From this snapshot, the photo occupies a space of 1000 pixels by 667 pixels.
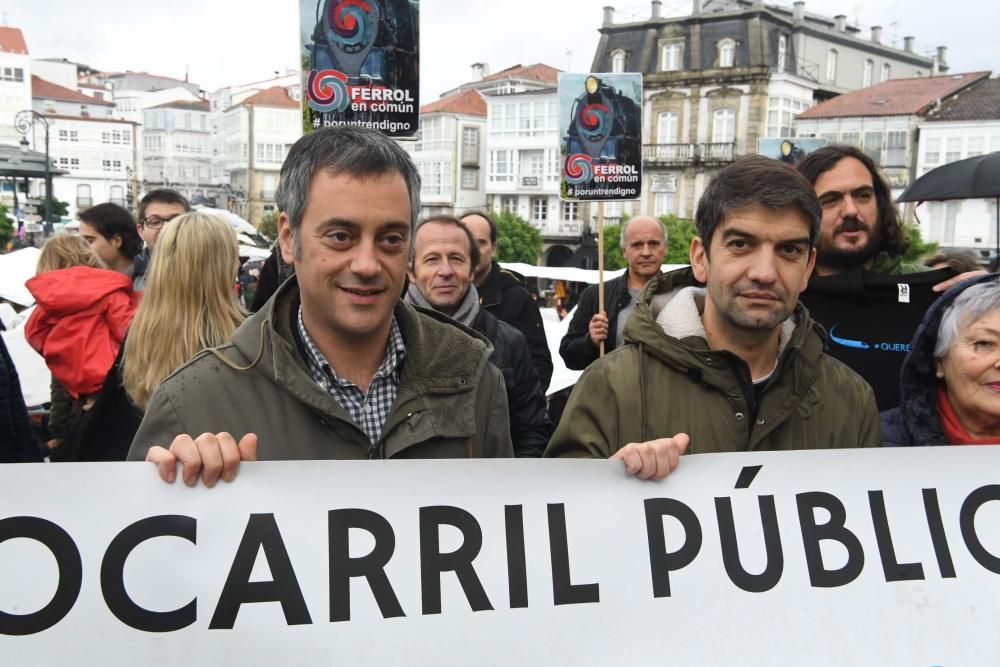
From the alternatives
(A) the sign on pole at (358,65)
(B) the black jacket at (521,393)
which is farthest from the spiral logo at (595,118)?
(B) the black jacket at (521,393)

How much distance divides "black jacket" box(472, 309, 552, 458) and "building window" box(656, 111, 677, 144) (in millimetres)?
52736

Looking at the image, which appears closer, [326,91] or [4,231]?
[326,91]

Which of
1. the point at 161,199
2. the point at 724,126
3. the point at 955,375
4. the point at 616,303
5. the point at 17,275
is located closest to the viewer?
the point at 955,375

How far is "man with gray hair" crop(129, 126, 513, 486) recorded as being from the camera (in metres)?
2.28

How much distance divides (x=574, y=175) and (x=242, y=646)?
199 inches

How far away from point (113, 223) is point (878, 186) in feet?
14.2

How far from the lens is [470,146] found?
64.8 m

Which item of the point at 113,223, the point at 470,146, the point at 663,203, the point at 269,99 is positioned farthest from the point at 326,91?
the point at 269,99

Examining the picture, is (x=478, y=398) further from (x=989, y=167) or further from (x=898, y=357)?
(x=989, y=167)

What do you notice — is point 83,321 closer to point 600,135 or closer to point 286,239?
point 286,239

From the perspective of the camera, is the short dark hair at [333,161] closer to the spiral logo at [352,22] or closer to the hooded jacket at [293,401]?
the hooded jacket at [293,401]

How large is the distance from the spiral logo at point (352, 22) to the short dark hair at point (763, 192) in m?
2.69

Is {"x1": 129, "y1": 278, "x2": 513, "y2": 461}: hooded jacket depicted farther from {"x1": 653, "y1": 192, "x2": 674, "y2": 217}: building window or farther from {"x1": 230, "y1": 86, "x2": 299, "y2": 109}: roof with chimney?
{"x1": 230, "y1": 86, "x2": 299, "y2": 109}: roof with chimney

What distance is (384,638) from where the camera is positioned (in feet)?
7.25
